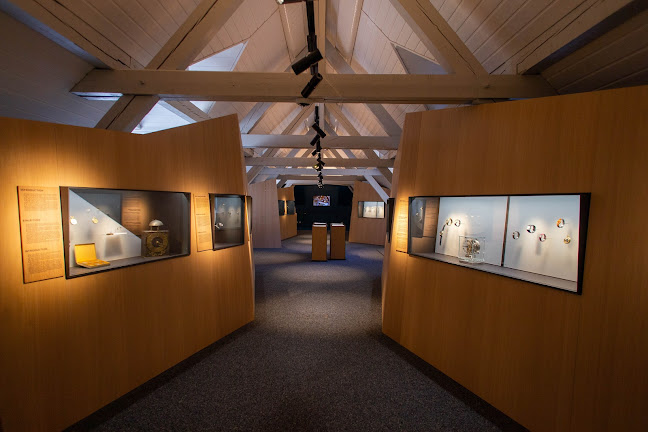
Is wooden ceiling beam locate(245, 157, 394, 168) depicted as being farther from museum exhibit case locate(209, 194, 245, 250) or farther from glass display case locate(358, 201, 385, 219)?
museum exhibit case locate(209, 194, 245, 250)

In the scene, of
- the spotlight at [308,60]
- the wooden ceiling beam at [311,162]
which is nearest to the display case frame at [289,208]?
the wooden ceiling beam at [311,162]

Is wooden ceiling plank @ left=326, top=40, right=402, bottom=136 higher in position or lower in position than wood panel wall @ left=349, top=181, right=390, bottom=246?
higher

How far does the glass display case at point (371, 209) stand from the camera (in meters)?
12.8

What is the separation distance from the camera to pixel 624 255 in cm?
174

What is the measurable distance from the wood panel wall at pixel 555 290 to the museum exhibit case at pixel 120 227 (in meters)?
3.06

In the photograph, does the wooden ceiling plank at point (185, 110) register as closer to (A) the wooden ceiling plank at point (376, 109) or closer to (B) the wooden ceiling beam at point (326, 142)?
(B) the wooden ceiling beam at point (326, 142)

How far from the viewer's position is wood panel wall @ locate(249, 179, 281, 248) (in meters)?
11.3

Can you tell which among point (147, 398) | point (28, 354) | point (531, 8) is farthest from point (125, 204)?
point (531, 8)

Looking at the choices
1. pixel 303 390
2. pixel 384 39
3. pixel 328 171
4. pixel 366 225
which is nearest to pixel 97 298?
pixel 303 390

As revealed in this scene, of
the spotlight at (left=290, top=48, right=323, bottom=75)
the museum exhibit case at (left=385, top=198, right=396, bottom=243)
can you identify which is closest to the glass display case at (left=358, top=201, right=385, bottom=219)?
the museum exhibit case at (left=385, top=198, right=396, bottom=243)

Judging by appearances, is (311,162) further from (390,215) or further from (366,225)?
(390,215)

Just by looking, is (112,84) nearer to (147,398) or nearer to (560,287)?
(147,398)

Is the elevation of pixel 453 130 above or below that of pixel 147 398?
above

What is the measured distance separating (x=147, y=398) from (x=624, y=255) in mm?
3933
